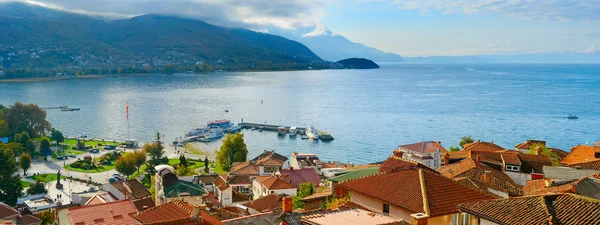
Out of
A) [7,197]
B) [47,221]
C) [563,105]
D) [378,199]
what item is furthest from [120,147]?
[563,105]

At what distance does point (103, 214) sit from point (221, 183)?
22279 mm

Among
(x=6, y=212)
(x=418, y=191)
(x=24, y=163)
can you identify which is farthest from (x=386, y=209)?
(x=24, y=163)

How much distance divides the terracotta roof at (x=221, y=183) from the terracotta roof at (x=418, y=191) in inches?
858

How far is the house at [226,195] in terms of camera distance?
33000 mm

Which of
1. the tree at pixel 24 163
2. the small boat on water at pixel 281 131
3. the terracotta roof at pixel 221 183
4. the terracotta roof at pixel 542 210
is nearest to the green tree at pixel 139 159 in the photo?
the tree at pixel 24 163

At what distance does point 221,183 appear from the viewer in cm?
3722

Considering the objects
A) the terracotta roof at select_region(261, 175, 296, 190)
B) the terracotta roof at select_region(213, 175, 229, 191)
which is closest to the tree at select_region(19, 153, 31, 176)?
the terracotta roof at select_region(213, 175, 229, 191)

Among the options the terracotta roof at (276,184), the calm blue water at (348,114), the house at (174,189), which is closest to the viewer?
the house at (174,189)

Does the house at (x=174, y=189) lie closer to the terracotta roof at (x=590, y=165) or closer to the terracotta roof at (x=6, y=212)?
the terracotta roof at (x=6, y=212)

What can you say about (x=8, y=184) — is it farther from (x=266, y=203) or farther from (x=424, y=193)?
(x=424, y=193)

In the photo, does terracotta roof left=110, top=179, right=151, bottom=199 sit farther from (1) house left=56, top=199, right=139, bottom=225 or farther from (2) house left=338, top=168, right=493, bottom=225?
(2) house left=338, top=168, right=493, bottom=225

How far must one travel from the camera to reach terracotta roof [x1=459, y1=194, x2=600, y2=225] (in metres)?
8.70

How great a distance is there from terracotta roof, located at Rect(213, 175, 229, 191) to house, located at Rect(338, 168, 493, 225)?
21.7m

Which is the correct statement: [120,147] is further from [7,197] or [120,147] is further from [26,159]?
[7,197]
